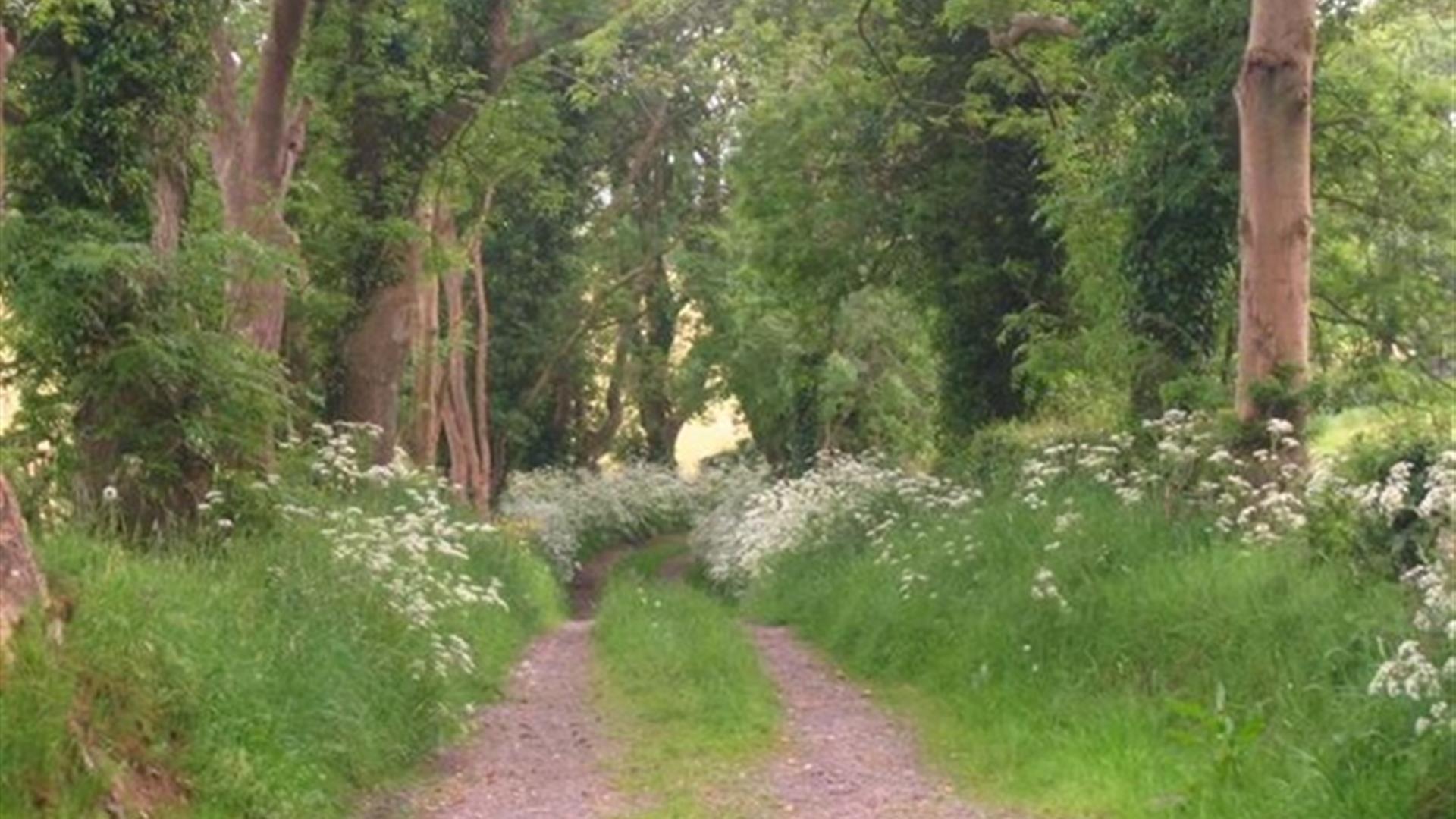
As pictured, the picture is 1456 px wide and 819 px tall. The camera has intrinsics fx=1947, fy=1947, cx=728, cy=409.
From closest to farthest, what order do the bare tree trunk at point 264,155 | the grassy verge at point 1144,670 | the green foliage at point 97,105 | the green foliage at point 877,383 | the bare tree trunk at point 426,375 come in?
the grassy verge at point 1144,670, the green foliage at point 97,105, the bare tree trunk at point 264,155, the bare tree trunk at point 426,375, the green foliage at point 877,383

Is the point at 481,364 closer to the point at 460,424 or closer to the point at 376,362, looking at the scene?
the point at 460,424

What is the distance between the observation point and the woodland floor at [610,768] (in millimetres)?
9945

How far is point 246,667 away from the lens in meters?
9.24

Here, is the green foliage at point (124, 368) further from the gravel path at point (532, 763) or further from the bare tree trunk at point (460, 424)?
the bare tree trunk at point (460, 424)

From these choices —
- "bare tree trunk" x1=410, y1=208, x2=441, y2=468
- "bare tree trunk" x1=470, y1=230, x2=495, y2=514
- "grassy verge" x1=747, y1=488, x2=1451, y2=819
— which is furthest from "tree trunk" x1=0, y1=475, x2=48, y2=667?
"bare tree trunk" x1=470, y1=230, x2=495, y2=514

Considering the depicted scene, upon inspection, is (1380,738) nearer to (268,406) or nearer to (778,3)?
(268,406)

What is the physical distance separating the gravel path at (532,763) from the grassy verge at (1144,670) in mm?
2113

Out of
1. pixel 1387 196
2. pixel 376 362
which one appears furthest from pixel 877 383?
pixel 1387 196

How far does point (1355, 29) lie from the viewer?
1897 centimetres

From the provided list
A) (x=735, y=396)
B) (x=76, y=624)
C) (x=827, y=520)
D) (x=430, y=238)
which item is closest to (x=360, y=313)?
(x=430, y=238)

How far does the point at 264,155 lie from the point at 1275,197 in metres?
8.92

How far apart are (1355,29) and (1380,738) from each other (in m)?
12.8

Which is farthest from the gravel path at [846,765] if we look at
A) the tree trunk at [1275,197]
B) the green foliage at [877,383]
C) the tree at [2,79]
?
the green foliage at [877,383]

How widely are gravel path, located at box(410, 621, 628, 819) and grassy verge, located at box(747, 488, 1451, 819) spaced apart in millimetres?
2113
